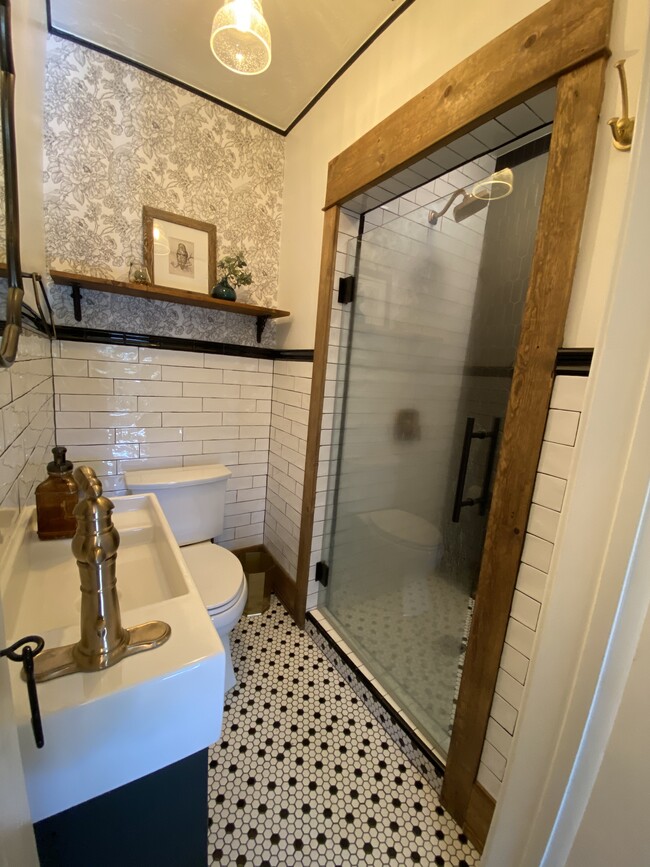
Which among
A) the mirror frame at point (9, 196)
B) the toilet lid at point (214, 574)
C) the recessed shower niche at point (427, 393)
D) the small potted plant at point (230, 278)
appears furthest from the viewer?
the small potted plant at point (230, 278)

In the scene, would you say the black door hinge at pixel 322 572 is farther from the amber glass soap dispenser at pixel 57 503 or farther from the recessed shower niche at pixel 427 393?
the amber glass soap dispenser at pixel 57 503

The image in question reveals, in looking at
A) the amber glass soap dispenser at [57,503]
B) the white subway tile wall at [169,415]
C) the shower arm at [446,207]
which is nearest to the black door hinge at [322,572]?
the white subway tile wall at [169,415]

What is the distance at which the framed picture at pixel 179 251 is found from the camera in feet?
5.07

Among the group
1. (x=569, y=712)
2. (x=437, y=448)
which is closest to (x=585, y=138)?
(x=437, y=448)

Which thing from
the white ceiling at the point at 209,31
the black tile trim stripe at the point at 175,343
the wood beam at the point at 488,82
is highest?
the white ceiling at the point at 209,31

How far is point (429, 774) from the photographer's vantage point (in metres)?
1.14

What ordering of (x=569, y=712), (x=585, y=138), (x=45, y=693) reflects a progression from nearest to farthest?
(x=45, y=693) < (x=569, y=712) < (x=585, y=138)

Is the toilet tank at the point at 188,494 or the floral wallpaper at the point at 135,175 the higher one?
the floral wallpaper at the point at 135,175

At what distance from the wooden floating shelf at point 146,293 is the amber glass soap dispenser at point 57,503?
0.76 m

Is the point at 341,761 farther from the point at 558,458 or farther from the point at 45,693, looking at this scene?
the point at 558,458

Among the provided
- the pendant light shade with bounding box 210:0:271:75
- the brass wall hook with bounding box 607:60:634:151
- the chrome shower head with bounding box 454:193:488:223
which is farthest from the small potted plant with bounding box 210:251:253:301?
the brass wall hook with bounding box 607:60:634:151

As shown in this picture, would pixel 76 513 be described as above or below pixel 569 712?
→ above

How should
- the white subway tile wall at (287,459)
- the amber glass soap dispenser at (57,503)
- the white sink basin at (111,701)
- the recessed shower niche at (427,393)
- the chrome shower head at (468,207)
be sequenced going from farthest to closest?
the white subway tile wall at (287,459) < the chrome shower head at (468,207) < the recessed shower niche at (427,393) < the amber glass soap dispenser at (57,503) < the white sink basin at (111,701)

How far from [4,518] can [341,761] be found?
4.31 ft
